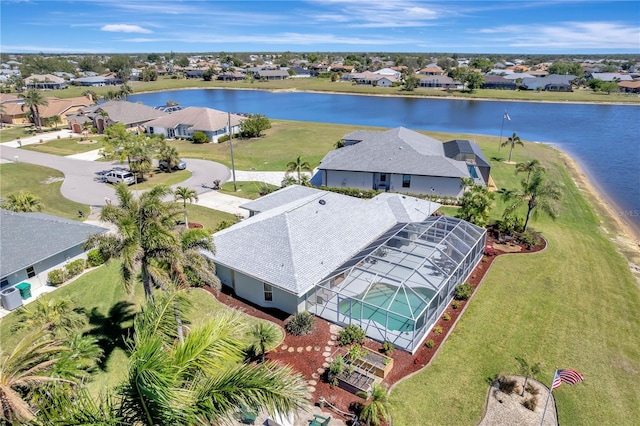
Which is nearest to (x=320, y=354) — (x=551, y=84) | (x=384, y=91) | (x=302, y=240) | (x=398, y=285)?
(x=398, y=285)

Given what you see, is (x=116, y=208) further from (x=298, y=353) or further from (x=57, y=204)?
(x=57, y=204)

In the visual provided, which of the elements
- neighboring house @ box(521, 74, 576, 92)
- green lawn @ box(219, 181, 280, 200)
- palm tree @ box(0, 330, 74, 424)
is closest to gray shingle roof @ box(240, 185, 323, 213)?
green lawn @ box(219, 181, 280, 200)

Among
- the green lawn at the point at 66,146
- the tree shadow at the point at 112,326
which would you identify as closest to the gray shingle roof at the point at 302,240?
the tree shadow at the point at 112,326

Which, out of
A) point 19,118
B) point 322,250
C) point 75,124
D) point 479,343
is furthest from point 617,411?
point 19,118

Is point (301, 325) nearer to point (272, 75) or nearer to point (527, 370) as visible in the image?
point (527, 370)

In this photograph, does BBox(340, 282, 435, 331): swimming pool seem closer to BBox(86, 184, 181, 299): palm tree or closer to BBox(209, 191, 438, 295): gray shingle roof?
BBox(209, 191, 438, 295): gray shingle roof

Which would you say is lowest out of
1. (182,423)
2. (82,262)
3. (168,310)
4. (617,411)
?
(617,411)

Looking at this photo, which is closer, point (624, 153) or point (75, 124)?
point (624, 153)
